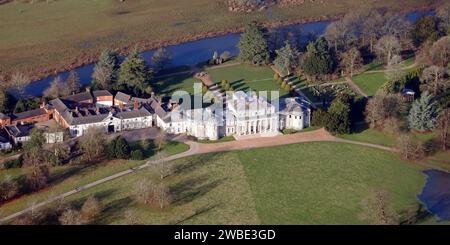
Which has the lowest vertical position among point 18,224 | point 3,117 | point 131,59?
point 18,224

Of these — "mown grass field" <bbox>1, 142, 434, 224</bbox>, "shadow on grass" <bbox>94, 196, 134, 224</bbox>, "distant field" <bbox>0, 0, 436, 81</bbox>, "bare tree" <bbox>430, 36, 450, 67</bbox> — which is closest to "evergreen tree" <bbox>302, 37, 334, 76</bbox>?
"bare tree" <bbox>430, 36, 450, 67</bbox>

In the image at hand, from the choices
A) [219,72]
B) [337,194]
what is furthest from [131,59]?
[337,194]

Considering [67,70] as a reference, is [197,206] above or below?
below

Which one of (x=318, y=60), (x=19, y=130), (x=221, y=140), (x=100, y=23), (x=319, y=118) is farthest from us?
(x=100, y=23)

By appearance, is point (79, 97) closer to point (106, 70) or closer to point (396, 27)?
point (106, 70)

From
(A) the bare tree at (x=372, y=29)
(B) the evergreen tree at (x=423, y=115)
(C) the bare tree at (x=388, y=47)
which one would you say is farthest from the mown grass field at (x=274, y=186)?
(A) the bare tree at (x=372, y=29)

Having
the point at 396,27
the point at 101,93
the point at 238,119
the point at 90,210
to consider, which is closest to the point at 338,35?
the point at 396,27

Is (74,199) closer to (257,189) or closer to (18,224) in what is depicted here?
(18,224)
